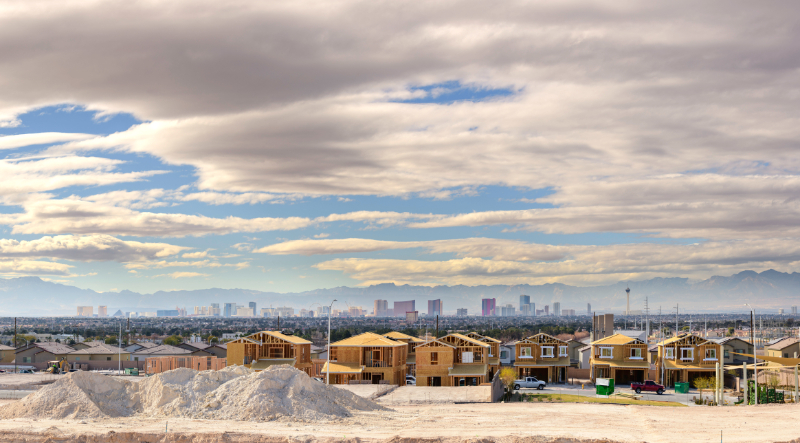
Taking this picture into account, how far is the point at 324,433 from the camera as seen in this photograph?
4059 centimetres

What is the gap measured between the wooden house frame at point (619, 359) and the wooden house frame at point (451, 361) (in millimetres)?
18771

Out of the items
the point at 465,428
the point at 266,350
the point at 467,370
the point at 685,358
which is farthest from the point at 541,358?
the point at 465,428

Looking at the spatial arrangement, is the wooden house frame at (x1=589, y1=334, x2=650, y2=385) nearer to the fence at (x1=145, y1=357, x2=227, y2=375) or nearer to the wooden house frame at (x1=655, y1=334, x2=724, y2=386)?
the wooden house frame at (x1=655, y1=334, x2=724, y2=386)

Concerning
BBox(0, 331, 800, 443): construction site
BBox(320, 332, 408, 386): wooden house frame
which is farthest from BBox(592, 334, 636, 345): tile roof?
BBox(320, 332, 408, 386): wooden house frame

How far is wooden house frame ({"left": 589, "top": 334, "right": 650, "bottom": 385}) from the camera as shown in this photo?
86.5m

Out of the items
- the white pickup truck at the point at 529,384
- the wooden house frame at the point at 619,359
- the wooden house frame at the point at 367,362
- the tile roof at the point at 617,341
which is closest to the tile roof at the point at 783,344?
the wooden house frame at the point at 619,359

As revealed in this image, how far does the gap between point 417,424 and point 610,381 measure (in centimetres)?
3562

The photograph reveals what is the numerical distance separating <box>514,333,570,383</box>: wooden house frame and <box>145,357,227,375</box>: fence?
1458 inches

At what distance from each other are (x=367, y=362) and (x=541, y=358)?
84.8 feet

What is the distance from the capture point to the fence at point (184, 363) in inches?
3302

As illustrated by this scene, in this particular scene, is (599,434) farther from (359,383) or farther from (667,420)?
(359,383)

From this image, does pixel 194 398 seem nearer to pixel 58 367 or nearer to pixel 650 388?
pixel 650 388

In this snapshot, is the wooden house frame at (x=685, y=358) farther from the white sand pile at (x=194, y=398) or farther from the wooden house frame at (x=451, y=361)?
the white sand pile at (x=194, y=398)

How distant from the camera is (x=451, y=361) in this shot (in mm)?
75250
